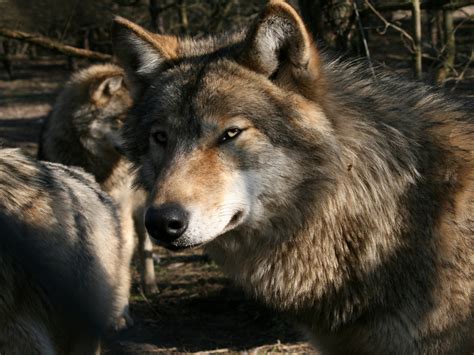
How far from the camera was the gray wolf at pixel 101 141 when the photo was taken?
23.5 feet

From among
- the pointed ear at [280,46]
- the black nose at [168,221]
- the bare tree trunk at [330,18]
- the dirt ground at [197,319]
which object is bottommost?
the dirt ground at [197,319]

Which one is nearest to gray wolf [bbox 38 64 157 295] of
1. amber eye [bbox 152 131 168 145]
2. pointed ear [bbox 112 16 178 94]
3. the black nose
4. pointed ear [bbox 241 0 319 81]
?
pointed ear [bbox 112 16 178 94]

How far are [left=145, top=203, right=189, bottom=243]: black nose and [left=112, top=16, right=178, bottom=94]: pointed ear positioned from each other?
0.96m

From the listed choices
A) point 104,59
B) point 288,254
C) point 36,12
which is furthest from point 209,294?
point 288,254

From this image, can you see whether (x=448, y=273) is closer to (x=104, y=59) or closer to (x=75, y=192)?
(x=75, y=192)

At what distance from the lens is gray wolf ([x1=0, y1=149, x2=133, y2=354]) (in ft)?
10.9

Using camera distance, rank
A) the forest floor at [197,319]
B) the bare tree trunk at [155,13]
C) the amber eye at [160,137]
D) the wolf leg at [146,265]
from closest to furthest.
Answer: the amber eye at [160,137] → the forest floor at [197,319] → the wolf leg at [146,265] → the bare tree trunk at [155,13]

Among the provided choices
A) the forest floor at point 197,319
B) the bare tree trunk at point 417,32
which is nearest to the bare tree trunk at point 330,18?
the bare tree trunk at point 417,32

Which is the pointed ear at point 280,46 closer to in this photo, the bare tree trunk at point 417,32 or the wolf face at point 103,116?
the bare tree trunk at point 417,32

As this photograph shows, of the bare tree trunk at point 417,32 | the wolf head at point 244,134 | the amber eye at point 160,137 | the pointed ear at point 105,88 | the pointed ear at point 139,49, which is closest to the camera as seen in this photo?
the wolf head at point 244,134

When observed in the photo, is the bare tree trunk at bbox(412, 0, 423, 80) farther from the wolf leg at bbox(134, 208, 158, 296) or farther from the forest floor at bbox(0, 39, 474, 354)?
the wolf leg at bbox(134, 208, 158, 296)

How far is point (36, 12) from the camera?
674 cm

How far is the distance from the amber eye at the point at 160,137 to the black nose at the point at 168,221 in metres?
0.50

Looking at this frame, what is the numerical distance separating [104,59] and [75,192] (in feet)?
10.0
